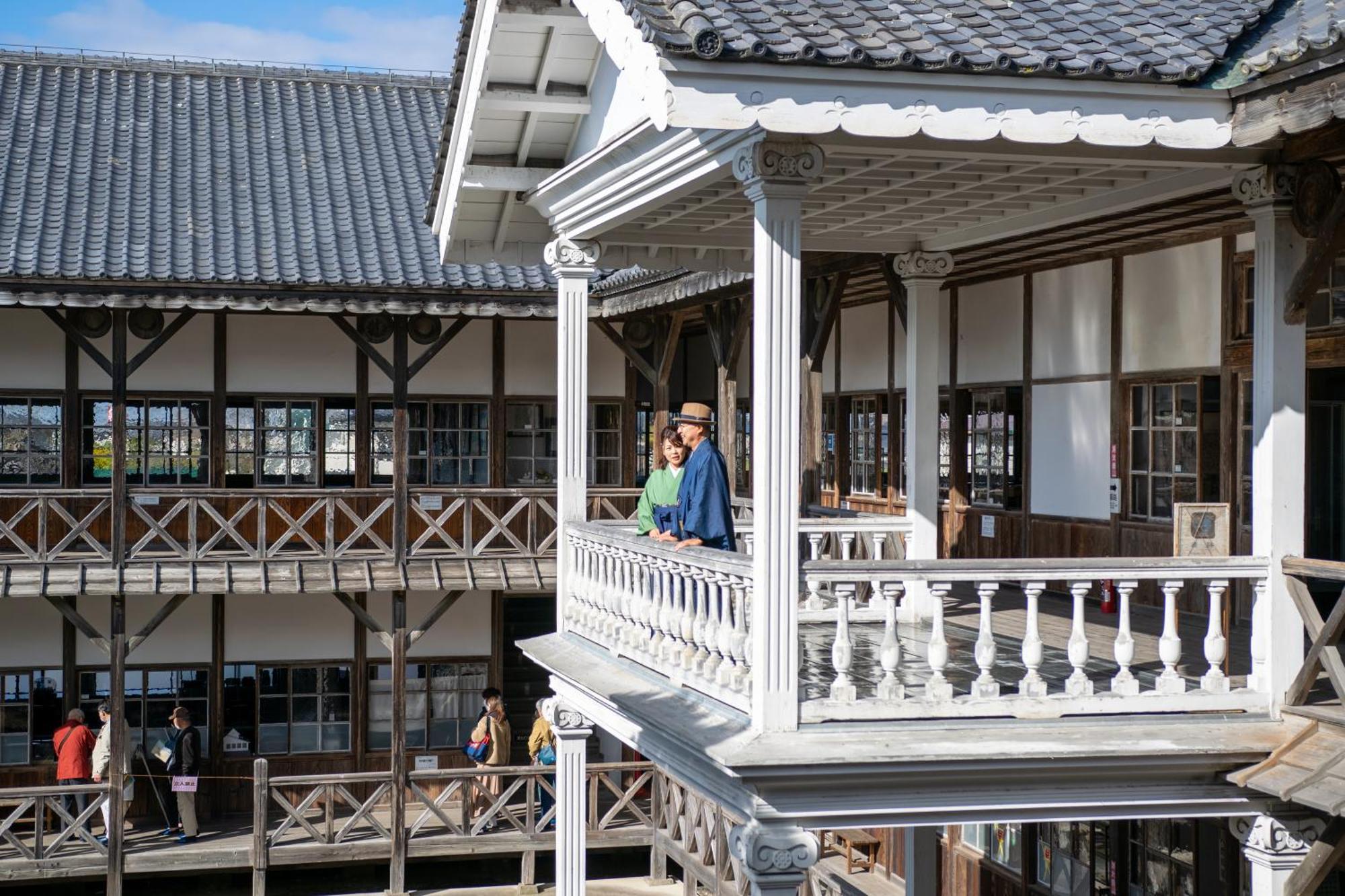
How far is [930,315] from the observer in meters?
10.5

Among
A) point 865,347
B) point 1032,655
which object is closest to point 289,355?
point 865,347

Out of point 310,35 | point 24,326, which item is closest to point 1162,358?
point 24,326

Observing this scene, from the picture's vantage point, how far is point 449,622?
20.1 m

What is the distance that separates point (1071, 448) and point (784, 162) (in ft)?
24.3

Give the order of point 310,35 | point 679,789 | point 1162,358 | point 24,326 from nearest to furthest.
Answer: point 1162,358
point 679,789
point 24,326
point 310,35

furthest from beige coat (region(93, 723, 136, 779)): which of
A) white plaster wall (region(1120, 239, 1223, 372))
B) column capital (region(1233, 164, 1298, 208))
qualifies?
column capital (region(1233, 164, 1298, 208))

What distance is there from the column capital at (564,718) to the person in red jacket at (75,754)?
9.23 m

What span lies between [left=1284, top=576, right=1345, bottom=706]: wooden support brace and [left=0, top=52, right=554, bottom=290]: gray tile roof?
11.9 meters

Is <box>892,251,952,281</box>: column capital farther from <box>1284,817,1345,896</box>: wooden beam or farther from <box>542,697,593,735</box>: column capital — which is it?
<box>1284,817,1345,896</box>: wooden beam

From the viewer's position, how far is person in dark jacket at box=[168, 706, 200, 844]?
17.8m

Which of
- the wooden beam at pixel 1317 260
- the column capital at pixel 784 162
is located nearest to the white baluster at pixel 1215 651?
the wooden beam at pixel 1317 260

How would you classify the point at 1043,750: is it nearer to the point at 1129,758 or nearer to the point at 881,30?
the point at 1129,758

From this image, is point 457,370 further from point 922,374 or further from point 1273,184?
point 1273,184

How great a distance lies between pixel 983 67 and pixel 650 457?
14996 millimetres
